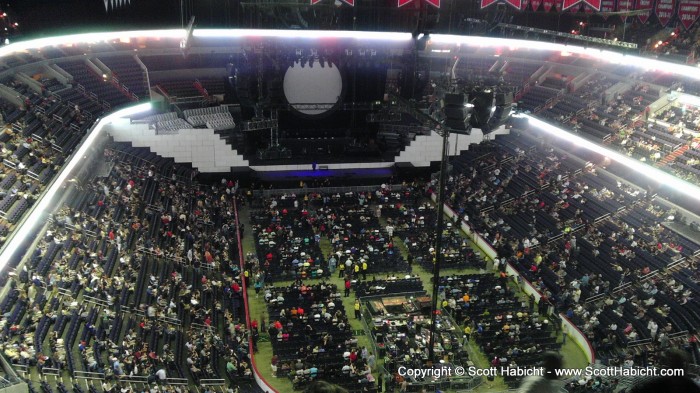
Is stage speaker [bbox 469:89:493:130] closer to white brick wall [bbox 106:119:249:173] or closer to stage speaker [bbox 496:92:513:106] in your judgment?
stage speaker [bbox 496:92:513:106]

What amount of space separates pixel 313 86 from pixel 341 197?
8810mm

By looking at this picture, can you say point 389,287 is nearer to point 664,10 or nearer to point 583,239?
point 583,239

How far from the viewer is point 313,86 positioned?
40.2 m

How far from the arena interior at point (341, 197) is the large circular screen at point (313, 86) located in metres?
0.15

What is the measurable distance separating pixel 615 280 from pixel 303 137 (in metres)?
21.3

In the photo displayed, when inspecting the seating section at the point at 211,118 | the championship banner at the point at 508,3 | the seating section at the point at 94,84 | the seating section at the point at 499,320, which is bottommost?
the seating section at the point at 499,320

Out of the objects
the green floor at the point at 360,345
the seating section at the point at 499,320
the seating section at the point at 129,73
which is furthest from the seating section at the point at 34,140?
the seating section at the point at 499,320

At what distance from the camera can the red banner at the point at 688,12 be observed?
3447cm

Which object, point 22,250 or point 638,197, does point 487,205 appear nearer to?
point 638,197

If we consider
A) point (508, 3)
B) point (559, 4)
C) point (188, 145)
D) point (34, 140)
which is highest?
point (559, 4)

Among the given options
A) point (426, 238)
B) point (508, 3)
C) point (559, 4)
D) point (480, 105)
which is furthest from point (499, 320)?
point (559, 4)

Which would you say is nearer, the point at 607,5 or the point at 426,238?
the point at 426,238

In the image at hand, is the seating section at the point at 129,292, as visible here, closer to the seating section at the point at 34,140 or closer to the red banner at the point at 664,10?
the seating section at the point at 34,140

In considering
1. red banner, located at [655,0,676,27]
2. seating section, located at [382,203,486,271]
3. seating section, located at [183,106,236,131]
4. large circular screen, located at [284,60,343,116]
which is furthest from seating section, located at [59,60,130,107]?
red banner, located at [655,0,676,27]
